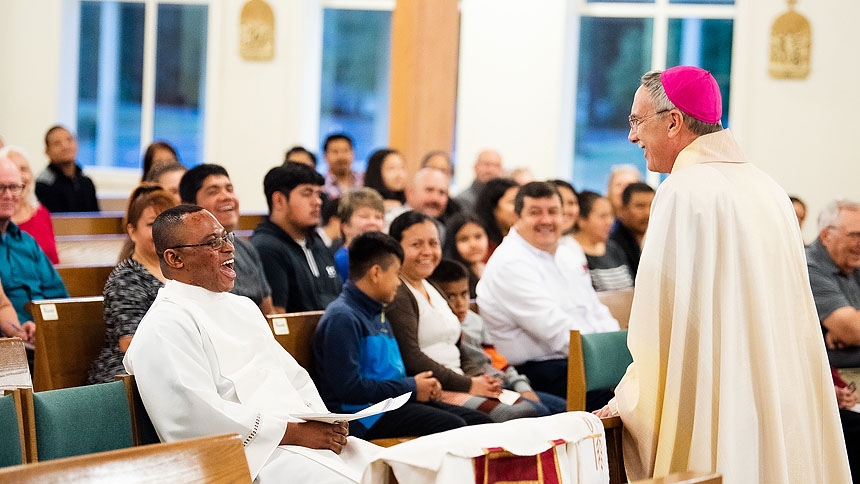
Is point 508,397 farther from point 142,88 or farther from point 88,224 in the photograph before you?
point 142,88

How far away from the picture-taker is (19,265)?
477cm

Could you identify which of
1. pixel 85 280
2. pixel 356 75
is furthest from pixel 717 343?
pixel 356 75

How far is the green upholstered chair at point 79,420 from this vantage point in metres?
2.64

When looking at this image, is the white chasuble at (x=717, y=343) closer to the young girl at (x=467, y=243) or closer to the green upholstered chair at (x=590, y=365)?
the green upholstered chair at (x=590, y=365)

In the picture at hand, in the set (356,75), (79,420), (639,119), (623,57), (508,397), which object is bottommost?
(508,397)

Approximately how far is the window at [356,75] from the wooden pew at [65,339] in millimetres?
8442

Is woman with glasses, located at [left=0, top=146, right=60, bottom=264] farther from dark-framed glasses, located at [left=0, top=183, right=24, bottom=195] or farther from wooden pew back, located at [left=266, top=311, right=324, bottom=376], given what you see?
wooden pew back, located at [left=266, top=311, right=324, bottom=376]

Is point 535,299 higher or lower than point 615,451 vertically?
higher

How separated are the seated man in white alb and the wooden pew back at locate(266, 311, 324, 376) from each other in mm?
533

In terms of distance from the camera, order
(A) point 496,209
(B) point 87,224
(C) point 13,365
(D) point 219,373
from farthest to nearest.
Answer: (B) point 87,224
(A) point 496,209
(C) point 13,365
(D) point 219,373

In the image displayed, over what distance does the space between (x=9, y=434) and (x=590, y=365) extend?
2.15 metres

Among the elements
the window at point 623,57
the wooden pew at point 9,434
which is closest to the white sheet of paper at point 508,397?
the wooden pew at point 9,434

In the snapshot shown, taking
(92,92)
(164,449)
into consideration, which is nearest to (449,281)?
(164,449)

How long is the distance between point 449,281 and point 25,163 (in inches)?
115
